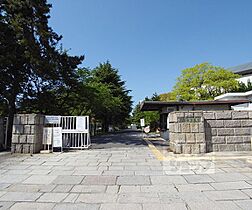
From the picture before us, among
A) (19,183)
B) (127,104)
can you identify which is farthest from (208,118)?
(127,104)

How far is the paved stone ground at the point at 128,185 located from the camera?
3.31 metres

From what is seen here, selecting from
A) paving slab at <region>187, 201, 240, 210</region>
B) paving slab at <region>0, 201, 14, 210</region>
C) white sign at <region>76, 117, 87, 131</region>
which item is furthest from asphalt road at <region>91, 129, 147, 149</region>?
paving slab at <region>187, 201, 240, 210</region>

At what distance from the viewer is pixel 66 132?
373 inches

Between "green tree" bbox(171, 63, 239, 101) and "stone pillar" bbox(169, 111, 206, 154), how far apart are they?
2040 cm

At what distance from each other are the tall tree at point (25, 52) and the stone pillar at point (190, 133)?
8.25 metres

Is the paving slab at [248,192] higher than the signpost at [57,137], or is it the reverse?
the signpost at [57,137]

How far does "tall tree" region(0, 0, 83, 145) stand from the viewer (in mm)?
10648

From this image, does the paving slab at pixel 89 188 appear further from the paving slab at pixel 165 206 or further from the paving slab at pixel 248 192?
the paving slab at pixel 248 192

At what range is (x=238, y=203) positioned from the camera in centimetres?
323

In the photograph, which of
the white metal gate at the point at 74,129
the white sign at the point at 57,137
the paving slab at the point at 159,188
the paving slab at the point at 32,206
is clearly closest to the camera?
the paving slab at the point at 32,206

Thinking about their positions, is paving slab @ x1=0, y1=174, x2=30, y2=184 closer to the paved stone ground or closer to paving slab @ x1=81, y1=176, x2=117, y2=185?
the paved stone ground

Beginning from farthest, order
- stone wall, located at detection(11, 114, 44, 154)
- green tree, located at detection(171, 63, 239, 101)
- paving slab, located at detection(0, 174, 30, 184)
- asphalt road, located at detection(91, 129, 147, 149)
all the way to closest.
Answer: green tree, located at detection(171, 63, 239, 101), asphalt road, located at detection(91, 129, 147, 149), stone wall, located at detection(11, 114, 44, 154), paving slab, located at detection(0, 174, 30, 184)

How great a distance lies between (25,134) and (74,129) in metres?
2.13

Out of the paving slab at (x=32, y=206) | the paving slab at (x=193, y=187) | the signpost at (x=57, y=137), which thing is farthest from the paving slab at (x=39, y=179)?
the signpost at (x=57, y=137)
